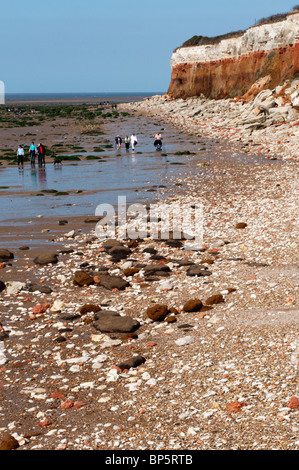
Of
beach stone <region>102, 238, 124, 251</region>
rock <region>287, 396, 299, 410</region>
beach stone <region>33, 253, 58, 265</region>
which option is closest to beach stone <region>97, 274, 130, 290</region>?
beach stone <region>33, 253, 58, 265</region>

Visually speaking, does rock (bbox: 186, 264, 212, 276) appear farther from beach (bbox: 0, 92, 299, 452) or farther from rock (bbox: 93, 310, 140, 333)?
rock (bbox: 93, 310, 140, 333)

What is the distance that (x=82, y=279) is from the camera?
14039mm

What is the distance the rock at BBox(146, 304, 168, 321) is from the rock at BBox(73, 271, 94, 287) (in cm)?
276

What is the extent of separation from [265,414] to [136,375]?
258cm

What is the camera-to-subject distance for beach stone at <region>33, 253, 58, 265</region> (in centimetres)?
1593

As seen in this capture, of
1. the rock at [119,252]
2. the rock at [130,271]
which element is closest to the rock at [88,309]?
the rock at [130,271]

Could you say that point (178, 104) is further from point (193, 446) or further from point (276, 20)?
point (193, 446)

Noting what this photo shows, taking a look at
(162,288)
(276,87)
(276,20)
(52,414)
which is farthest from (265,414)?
(276,20)

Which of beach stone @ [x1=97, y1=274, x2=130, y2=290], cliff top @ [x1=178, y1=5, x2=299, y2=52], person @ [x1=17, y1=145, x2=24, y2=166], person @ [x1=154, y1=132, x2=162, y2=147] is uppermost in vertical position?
cliff top @ [x1=178, y1=5, x2=299, y2=52]

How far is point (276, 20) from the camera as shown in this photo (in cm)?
6756

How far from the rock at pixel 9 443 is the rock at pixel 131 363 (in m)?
2.50

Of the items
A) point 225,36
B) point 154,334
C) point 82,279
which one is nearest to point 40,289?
point 82,279

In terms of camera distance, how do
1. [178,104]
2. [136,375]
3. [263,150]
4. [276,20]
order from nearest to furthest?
[136,375] < [263,150] < [276,20] < [178,104]
